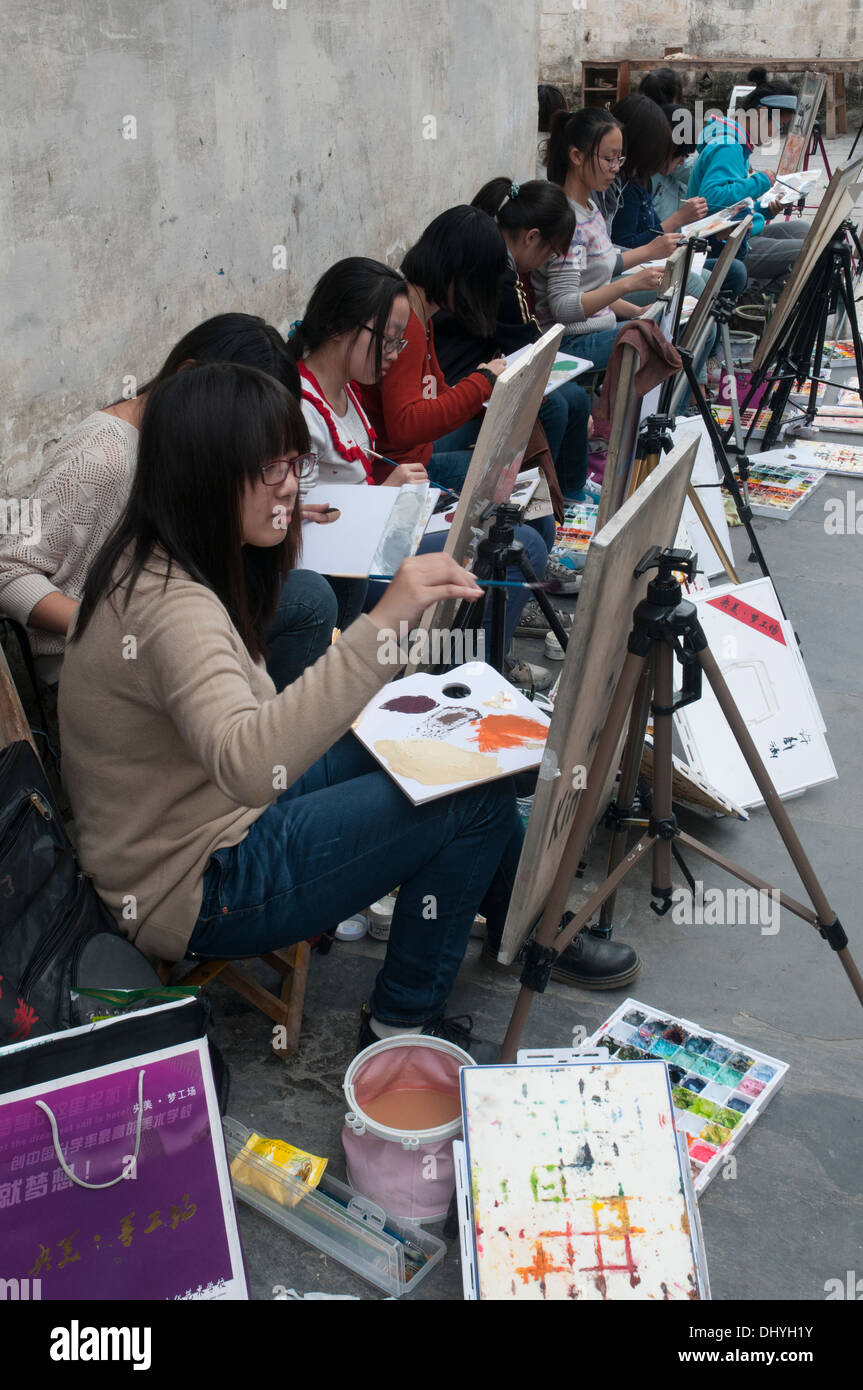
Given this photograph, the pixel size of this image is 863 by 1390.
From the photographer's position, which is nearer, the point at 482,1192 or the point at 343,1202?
the point at 482,1192

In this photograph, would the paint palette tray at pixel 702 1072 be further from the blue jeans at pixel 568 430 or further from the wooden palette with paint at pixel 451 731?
the blue jeans at pixel 568 430

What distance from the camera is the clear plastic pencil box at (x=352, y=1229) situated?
5.22 feet

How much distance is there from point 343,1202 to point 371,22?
4095mm

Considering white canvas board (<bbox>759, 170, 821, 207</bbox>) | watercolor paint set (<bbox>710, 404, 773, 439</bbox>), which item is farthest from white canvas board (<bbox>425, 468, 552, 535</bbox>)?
white canvas board (<bbox>759, 170, 821, 207</bbox>)

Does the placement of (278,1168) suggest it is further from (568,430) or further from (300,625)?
(568,430)

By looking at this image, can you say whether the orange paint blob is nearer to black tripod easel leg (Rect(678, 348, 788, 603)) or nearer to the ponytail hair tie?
black tripod easel leg (Rect(678, 348, 788, 603))

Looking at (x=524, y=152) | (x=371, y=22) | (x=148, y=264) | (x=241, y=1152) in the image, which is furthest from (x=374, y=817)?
(x=524, y=152)

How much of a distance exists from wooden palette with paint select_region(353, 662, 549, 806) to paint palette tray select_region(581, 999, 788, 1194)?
0.47 metres

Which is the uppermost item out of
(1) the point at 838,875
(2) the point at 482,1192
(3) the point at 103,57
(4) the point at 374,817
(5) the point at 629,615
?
(3) the point at 103,57

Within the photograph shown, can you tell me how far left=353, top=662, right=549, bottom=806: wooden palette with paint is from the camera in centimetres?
176

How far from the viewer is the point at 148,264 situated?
9.09 ft

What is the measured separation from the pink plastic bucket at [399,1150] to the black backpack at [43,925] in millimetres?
373

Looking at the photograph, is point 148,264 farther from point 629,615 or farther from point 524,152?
point 524,152

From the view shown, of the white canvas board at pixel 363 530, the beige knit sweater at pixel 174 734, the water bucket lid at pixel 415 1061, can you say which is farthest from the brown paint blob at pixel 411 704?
the water bucket lid at pixel 415 1061
